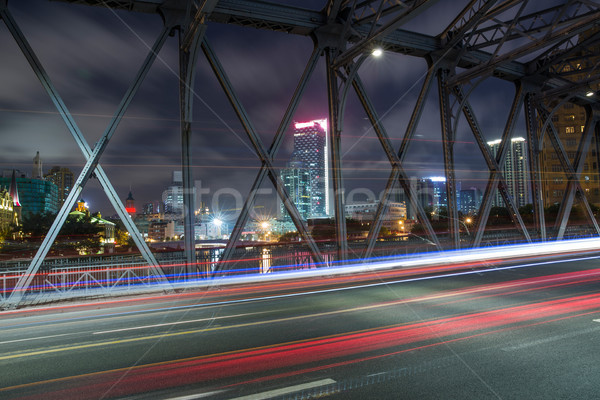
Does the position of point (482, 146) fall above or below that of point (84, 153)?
above

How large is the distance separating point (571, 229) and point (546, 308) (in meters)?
20.9

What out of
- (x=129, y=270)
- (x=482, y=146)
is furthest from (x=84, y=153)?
(x=482, y=146)

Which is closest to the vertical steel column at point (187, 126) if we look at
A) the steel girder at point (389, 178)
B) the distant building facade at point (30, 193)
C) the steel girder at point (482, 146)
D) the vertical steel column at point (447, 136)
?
the steel girder at point (389, 178)

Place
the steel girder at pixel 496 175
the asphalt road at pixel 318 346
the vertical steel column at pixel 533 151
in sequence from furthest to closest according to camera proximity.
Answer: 1. the vertical steel column at pixel 533 151
2. the steel girder at pixel 496 175
3. the asphalt road at pixel 318 346

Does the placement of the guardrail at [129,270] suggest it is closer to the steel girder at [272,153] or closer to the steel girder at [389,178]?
the steel girder at [272,153]

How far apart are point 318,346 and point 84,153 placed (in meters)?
8.11

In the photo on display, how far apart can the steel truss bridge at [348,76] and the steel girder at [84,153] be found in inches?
1.0

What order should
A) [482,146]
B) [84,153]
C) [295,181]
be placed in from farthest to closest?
[295,181] → [482,146] → [84,153]

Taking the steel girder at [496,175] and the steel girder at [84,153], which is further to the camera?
the steel girder at [496,175]

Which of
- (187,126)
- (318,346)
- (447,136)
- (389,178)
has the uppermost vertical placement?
(447,136)

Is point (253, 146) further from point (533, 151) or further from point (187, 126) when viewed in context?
point (533, 151)

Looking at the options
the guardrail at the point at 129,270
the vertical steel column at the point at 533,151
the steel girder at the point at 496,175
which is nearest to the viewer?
the guardrail at the point at 129,270

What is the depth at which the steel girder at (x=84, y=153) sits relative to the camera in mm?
8867

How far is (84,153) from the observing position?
30.9 ft
